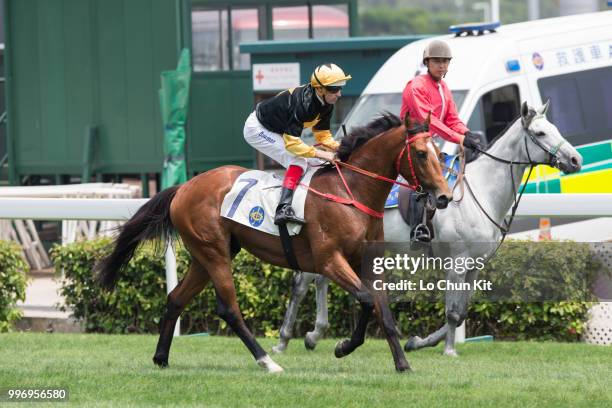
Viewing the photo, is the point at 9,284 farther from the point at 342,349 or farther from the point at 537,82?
the point at 537,82

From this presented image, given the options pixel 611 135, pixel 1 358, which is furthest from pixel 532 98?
pixel 1 358

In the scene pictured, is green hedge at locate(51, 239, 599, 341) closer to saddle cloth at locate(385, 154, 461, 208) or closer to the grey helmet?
saddle cloth at locate(385, 154, 461, 208)

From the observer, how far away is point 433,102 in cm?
884

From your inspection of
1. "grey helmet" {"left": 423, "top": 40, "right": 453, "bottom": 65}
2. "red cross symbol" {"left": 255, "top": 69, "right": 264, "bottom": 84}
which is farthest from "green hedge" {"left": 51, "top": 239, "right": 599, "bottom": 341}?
"red cross symbol" {"left": 255, "top": 69, "right": 264, "bottom": 84}

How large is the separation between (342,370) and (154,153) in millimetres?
9278

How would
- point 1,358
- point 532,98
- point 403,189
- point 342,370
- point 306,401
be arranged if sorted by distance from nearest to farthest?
point 306,401 < point 342,370 < point 1,358 < point 403,189 < point 532,98

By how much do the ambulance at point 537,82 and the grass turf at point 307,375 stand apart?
3409mm

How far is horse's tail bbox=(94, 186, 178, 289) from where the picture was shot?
8297 mm

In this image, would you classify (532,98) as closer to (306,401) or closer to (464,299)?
(464,299)

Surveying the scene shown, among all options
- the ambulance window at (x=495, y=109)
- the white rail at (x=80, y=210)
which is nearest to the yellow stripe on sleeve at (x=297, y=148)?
the white rail at (x=80, y=210)

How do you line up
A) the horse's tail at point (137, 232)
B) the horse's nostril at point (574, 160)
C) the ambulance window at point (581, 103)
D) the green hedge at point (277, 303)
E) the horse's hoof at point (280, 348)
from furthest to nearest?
the ambulance window at point (581, 103), the green hedge at point (277, 303), the horse's hoof at point (280, 348), the horse's nostril at point (574, 160), the horse's tail at point (137, 232)

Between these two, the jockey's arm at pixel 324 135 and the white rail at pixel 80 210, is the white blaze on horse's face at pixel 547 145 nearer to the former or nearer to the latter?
the jockey's arm at pixel 324 135

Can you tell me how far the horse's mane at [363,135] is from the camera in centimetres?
782

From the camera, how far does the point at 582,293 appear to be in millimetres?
9273
